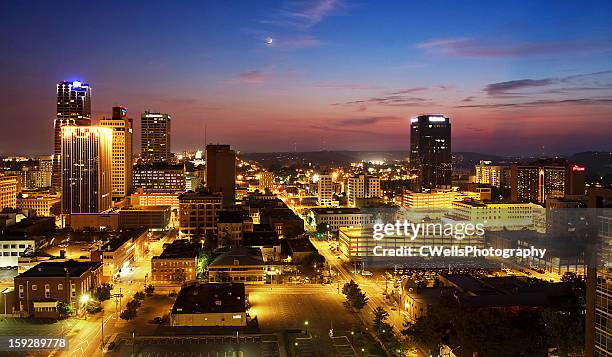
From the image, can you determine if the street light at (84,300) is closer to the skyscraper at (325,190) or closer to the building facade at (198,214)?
the building facade at (198,214)

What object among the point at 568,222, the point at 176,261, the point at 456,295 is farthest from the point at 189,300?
the point at 568,222

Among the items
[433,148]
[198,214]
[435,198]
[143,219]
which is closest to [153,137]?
[433,148]

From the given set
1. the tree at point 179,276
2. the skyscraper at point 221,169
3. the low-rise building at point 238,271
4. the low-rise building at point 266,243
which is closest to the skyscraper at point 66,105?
the skyscraper at point 221,169

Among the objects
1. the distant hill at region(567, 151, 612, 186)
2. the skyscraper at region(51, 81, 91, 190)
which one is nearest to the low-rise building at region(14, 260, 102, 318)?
the skyscraper at region(51, 81, 91, 190)

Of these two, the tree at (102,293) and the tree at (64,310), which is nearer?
the tree at (64,310)

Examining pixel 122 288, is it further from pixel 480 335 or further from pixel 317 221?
pixel 317 221

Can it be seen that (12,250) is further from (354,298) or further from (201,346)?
(354,298)

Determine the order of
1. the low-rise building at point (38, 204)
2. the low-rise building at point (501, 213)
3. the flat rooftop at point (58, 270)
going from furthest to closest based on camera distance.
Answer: the low-rise building at point (38, 204) < the low-rise building at point (501, 213) < the flat rooftop at point (58, 270)
